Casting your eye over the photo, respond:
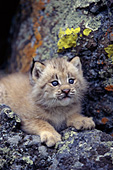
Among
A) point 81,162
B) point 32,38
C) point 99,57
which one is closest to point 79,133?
point 81,162

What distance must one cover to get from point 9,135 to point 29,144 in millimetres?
314

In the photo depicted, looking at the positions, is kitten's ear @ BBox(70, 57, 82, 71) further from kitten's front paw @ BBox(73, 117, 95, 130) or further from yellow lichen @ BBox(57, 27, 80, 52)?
kitten's front paw @ BBox(73, 117, 95, 130)

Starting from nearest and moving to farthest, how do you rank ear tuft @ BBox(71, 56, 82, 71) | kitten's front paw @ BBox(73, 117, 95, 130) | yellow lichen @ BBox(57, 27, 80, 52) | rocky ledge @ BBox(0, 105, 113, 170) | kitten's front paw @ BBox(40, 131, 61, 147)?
1. rocky ledge @ BBox(0, 105, 113, 170)
2. kitten's front paw @ BBox(40, 131, 61, 147)
3. kitten's front paw @ BBox(73, 117, 95, 130)
4. ear tuft @ BBox(71, 56, 82, 71)
5. yellow lichen @ BBox(57, 27, 80, 52)

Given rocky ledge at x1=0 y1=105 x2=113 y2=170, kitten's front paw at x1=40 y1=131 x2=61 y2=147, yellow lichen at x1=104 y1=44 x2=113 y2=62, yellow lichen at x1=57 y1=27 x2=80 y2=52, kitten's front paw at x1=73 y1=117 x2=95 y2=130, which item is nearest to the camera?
rocky ledge at x1=0 y1=105 x2=113 y2=170

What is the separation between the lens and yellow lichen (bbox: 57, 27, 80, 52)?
4078 millimetres

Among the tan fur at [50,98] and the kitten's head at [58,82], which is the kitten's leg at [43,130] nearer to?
the tan fur at [50,98]

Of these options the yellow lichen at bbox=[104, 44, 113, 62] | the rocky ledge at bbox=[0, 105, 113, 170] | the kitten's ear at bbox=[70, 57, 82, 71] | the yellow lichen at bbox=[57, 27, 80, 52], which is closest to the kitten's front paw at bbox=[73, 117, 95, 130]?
the rocky ledge at bbox=[0, 105, 113, 170]

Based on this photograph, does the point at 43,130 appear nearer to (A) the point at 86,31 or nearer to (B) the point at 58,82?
(B) the point at 58,82

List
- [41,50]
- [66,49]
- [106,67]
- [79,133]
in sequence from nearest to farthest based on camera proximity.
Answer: [79,133] < [106,67] < [66,49] < [41,50]

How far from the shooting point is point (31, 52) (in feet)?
16.2

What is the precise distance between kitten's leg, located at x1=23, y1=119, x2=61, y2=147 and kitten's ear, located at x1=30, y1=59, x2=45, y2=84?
72cm

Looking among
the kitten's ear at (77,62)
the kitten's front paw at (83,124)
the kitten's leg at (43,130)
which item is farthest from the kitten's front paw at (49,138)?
the kitten's ear at (77,62)

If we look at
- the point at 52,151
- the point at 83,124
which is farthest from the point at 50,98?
the point at 52,151

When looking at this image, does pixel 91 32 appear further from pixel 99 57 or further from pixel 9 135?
pixel 9 135
